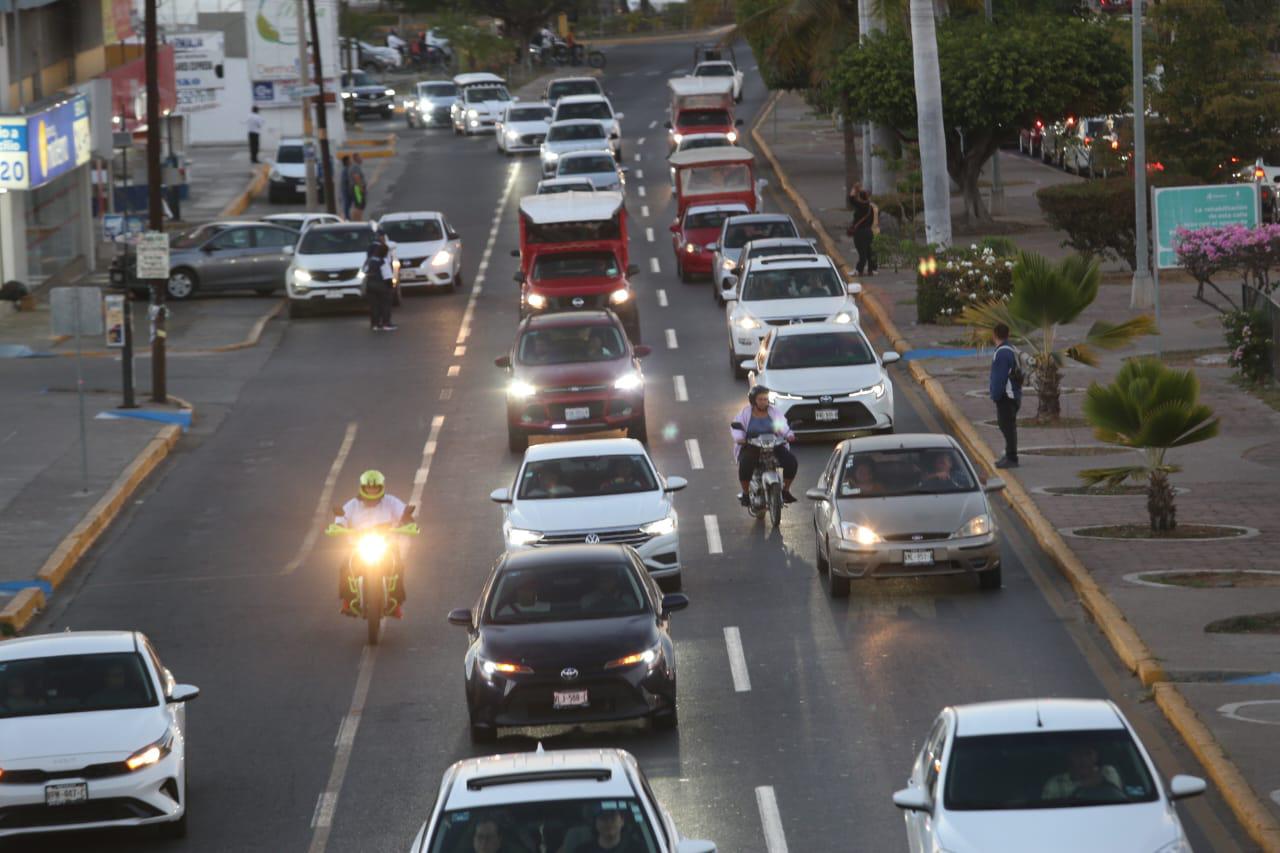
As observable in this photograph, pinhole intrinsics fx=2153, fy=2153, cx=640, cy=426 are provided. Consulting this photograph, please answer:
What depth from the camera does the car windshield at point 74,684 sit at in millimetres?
15086

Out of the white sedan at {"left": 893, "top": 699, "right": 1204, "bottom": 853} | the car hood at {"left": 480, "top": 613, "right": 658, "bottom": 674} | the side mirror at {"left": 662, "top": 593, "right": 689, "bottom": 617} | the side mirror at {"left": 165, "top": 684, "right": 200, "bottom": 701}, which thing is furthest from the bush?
the white sedan at {"left": 893, "top": 699, "right": 1204, "bottom": 853}

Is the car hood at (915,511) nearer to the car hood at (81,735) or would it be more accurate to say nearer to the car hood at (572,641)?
the car hood at (572,641)

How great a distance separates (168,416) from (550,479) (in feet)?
42.3

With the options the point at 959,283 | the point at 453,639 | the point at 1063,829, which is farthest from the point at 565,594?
the point at 959,283

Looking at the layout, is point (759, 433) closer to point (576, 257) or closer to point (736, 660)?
point (736, 660)

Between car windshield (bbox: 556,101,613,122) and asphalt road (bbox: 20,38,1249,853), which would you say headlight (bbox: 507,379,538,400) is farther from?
car windshield (bbox: 556,101,613,122)

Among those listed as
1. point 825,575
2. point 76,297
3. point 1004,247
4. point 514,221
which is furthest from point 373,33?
point 825,575

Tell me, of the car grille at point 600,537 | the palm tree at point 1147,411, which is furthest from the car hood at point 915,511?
the car grille at point 600,537

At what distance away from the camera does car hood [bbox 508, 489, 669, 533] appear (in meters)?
21.2

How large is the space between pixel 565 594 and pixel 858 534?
4.36 metres

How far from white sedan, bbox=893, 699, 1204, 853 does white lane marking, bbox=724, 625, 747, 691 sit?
575 cm

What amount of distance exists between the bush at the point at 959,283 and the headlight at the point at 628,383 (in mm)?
10743

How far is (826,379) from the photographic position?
95.7 feet

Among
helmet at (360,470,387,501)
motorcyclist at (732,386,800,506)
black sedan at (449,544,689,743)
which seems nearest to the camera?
black sedan at (449,544,689,743)
